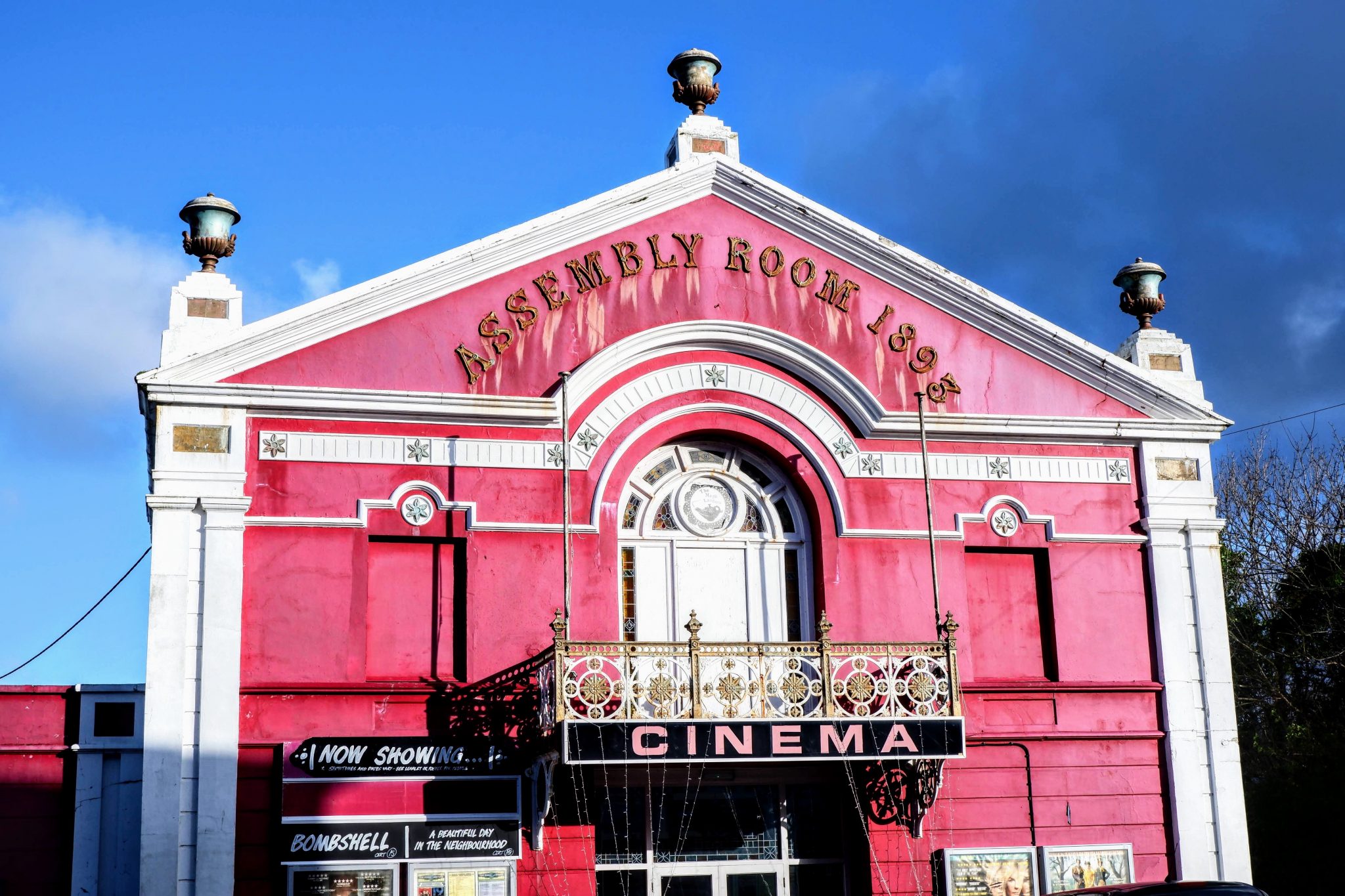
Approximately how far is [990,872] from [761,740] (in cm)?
385

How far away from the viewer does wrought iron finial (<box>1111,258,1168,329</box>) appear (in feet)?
66.3

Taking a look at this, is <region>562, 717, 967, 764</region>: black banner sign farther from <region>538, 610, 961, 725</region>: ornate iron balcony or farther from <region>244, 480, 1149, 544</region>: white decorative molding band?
<region>244, 480, 1149, 544</region>: white decorative molding band

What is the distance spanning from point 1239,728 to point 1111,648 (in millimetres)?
14235

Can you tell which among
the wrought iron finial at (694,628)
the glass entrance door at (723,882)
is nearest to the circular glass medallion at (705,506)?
the wrought iron finial at (694,628)

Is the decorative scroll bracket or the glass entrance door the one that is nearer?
the decorative scroll bracket

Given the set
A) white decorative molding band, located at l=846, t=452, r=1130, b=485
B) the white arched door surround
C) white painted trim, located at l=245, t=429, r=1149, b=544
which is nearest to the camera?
white painted trim, located at l=245, t=429, r=1149, b=544

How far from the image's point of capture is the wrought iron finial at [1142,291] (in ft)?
66.3

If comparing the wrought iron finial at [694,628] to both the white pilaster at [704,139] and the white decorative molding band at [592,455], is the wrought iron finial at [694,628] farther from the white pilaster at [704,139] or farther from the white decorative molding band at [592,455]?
the white pilaster at [704,139]

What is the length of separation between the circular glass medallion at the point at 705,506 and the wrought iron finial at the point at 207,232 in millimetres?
6175

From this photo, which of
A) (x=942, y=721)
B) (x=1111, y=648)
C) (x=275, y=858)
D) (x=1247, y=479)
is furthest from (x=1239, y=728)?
(x=275, y=858)

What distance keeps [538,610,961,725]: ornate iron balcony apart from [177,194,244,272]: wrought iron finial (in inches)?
244

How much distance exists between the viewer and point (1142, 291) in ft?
66.2

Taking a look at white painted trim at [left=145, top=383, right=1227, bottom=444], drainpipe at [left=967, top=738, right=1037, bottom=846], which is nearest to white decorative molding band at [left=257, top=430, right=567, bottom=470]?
white painted trim at [left=145, top=383, right=1227, bottom=444]

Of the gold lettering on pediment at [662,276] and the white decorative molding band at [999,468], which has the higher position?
the gold lettering on pediment at [662,276]
